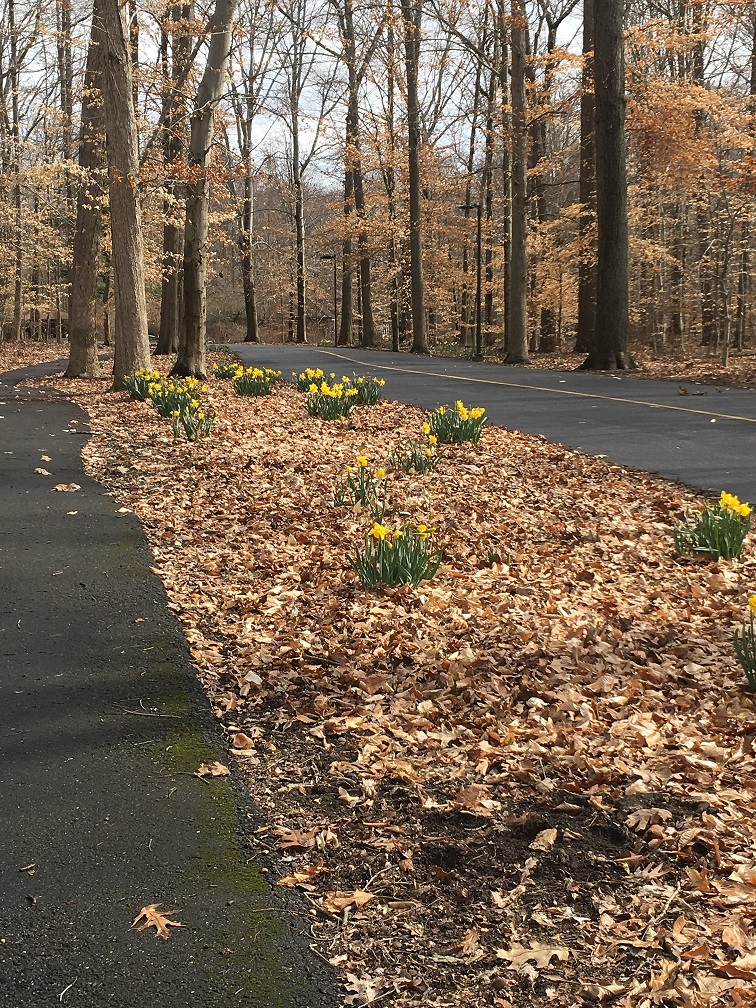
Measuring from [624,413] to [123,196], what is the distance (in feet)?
26.6

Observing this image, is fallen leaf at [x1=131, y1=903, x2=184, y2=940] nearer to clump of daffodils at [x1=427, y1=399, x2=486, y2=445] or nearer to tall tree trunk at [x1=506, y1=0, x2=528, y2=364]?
clump of daffodils at [x1=427, y1=399, x2=486, y2=445]

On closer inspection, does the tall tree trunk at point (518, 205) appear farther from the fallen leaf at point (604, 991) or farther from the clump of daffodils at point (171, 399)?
the fallen leaf at point (604, 991)

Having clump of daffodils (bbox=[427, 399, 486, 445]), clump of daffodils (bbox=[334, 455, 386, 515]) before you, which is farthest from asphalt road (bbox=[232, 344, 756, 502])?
clump of daffodils (bbox=[334, 455, 386, 515])

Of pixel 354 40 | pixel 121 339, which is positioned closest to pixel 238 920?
pixel 121 339

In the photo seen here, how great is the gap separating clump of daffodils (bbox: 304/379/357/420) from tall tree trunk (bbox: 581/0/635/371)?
8.72 meters

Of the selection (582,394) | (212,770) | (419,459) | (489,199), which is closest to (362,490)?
(419,459)

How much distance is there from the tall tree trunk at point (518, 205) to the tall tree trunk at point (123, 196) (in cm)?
1080

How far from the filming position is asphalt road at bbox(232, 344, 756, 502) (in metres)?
8.12

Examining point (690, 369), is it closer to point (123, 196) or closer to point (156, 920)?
point (123, 196)

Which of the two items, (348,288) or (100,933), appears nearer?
(100,933)

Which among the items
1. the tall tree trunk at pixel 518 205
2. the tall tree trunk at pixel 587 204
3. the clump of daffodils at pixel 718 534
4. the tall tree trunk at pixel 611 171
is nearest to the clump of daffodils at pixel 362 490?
the clump of daffodils at pixel 718 534

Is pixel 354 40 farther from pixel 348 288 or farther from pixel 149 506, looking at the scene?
pixel 149 506

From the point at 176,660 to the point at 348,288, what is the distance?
36.0 m

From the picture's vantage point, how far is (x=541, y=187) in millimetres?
23297
